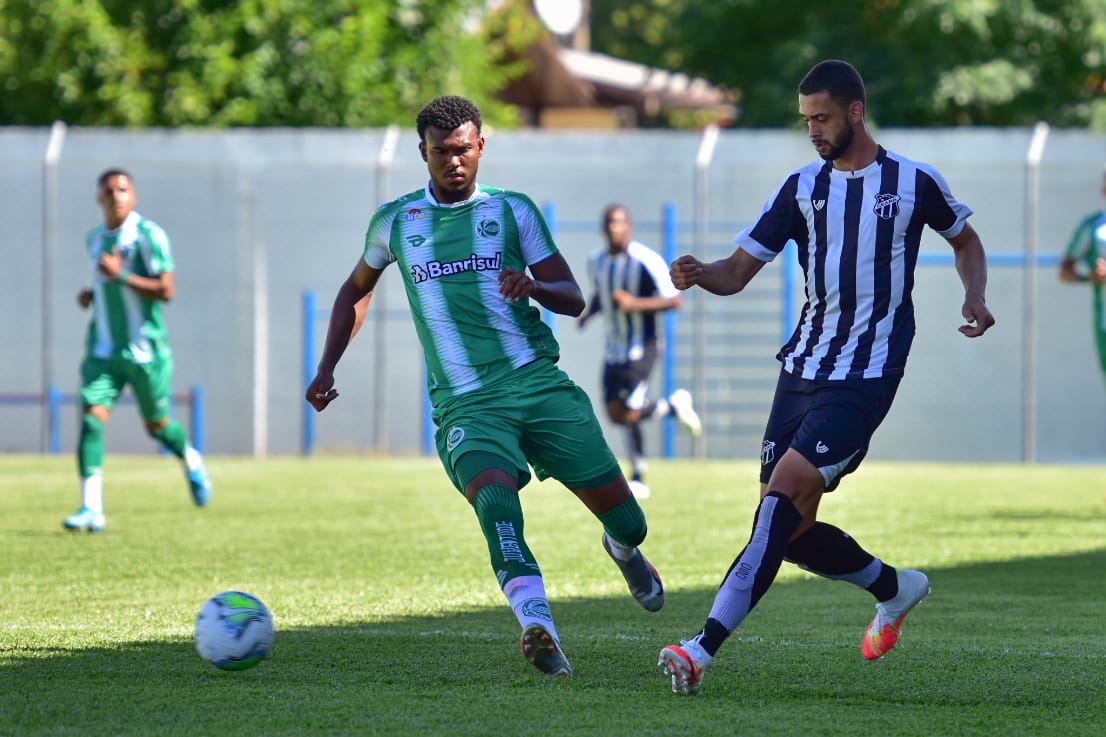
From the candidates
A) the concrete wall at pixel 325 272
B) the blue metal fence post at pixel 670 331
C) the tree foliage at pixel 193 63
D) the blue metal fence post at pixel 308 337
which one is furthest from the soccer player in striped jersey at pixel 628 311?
Result: the tree foliage at pixel 193 63

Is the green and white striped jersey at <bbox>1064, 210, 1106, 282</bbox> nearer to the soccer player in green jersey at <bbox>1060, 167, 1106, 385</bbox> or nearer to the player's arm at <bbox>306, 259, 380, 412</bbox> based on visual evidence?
the soccer player in green jersey at <bbox>1060, 167, 1106, 385</bbox>

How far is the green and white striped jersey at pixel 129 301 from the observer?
12000 mm

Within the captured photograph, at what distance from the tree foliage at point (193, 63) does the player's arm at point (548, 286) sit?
729 inches

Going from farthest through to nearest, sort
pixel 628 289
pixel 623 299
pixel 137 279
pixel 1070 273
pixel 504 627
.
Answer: pixel 628 289 → pixel 623 299 → pixel 1070 273 → pixel 137 279 → pixel 504 627

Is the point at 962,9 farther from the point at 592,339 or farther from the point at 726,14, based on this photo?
the point at 592,339

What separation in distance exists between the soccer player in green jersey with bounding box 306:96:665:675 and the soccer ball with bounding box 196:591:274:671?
82 cm

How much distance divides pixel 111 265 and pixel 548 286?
6274 millimetres

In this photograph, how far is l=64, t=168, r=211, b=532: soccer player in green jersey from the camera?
11875 millimetres

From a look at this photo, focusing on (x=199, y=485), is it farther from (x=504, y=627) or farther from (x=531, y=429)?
(x=531, y=429)

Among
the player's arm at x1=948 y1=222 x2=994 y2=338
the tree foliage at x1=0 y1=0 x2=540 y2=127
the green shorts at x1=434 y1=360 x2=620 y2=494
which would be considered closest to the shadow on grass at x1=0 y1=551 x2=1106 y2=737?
the green shorts at x1=434 y1=360 x2=620 y2=494

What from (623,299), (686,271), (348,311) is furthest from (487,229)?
(623,299)

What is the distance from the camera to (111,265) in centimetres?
1194

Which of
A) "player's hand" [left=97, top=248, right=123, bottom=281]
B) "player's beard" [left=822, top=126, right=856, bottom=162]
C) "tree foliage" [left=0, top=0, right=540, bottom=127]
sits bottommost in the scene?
"player's hand" [left=97, top=248, right=123, bottom=281]

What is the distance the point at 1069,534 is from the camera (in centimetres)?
1143
